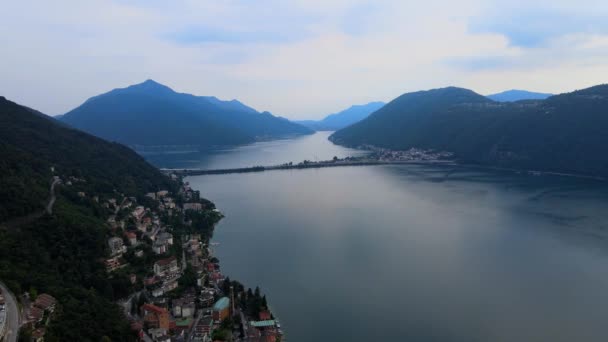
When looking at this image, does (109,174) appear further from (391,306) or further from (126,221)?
(391,306)

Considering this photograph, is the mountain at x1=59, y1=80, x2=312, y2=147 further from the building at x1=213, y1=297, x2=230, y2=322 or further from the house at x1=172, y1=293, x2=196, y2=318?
the building at x1=213, y1=297, x2=230, y2=322

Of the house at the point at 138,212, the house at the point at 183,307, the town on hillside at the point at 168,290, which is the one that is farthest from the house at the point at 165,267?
the house at the point at 138,212

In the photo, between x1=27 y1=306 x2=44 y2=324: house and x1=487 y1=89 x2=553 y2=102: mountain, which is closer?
x1=27 y1=306 x2=44 y2=324: house

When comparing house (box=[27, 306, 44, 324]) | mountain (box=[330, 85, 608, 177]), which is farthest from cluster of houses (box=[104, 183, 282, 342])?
mountain (box=[330, 85, 608, 177])

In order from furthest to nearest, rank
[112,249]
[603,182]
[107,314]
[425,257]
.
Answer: [603,182] < [425,257] < [112,249] < [107,314]

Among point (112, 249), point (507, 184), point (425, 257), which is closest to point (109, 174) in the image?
point (112, 249)

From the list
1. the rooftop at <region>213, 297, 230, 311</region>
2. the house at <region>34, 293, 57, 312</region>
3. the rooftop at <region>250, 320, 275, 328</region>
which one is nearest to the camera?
the house at <region>34, 293, 57, 312</region>
